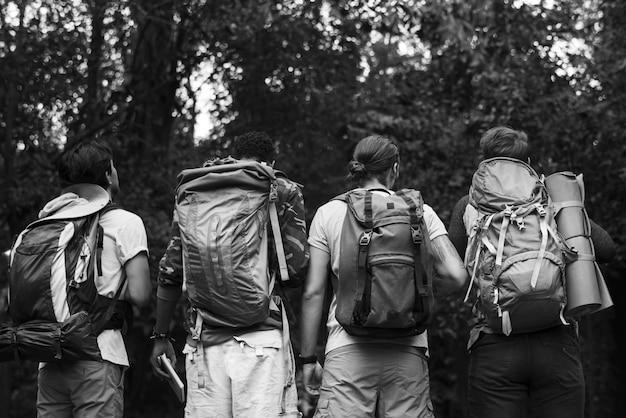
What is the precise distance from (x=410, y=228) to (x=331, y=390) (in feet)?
2.70

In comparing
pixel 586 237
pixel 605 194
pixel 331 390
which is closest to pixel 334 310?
pixel 331 390

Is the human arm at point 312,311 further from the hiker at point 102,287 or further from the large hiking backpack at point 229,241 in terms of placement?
the hiker at point 102,287

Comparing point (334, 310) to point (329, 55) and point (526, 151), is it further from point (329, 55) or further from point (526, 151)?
point (329, 55)

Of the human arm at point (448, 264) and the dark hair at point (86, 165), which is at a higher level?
the dark hair at point (86, 165)

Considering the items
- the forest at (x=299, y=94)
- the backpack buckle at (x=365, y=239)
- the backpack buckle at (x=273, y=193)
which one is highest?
the forest at (x=299, y=94)

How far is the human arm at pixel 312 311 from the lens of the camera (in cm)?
430

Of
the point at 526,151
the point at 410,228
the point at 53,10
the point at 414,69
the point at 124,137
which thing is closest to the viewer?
the point at 410,228

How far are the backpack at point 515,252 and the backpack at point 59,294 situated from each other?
1.72 meters

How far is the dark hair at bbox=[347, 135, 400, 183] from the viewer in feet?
14.3

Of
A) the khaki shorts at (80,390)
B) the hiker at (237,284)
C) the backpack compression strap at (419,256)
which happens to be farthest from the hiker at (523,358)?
the khaki shorts at (80,390)

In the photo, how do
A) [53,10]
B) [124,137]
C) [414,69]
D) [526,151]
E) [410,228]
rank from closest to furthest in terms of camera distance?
[410,228]
[526,151]
[53,10]
[124,137]
[414,69]

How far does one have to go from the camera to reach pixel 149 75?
9.59 metres

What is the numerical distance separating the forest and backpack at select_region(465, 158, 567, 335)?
4221 millimetres

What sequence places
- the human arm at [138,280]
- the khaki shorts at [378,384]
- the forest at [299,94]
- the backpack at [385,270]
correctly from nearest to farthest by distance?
the backpack at [385,270]
the khaki shorts at [378,384]
the human arm at [138,280]
the forest at [299,94]
